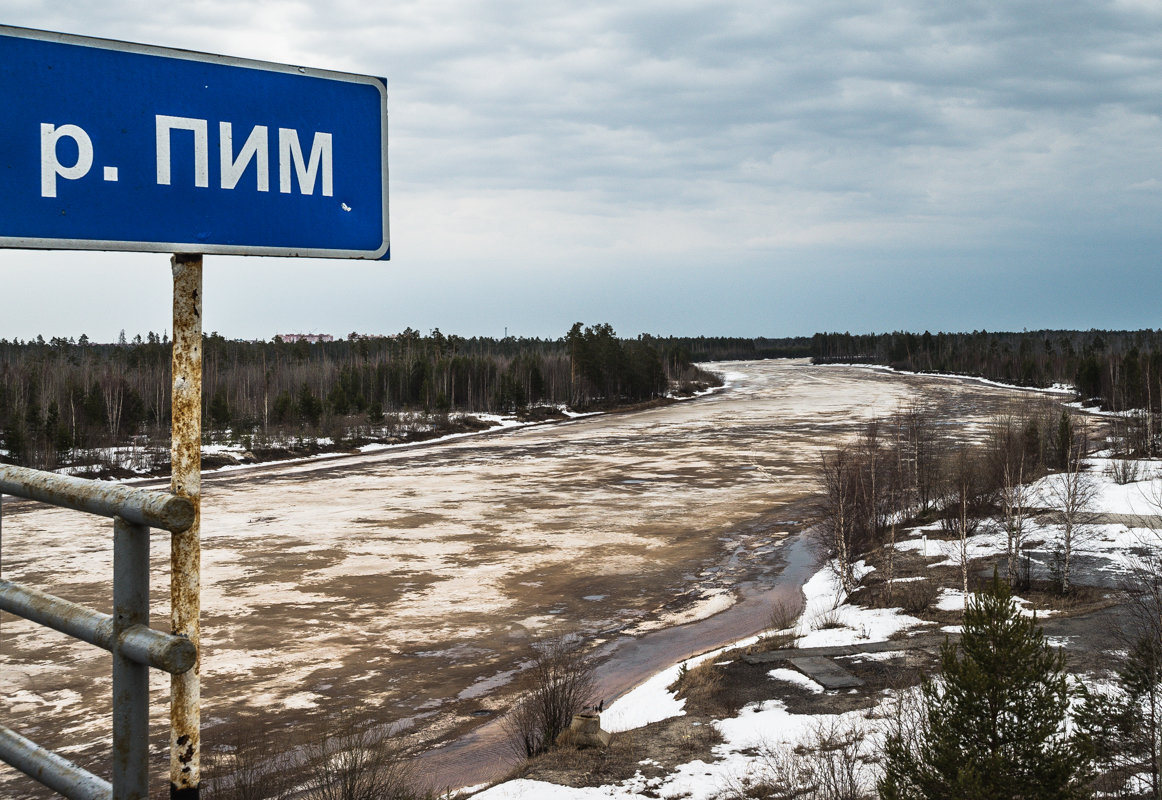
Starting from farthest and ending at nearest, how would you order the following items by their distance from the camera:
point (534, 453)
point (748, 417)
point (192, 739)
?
point (748, 417), point (534, 453), point (192, 739)

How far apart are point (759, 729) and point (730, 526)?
13331 millimetres

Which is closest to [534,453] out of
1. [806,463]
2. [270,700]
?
[806,463]

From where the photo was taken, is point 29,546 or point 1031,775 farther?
point 29,546

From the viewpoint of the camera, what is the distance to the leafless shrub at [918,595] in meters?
13.7

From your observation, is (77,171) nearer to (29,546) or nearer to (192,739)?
(192,739)

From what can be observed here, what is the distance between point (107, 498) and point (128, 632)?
0.83ft

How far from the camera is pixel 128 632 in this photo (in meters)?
1.65

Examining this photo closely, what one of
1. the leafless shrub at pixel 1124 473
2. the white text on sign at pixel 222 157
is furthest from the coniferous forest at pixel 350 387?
the white text on sign at pixel 222 157

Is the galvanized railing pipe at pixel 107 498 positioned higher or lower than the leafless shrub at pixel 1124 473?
higher

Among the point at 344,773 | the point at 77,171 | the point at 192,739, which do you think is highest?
the point at 77,171

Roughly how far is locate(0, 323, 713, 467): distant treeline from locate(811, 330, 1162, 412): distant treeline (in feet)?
105

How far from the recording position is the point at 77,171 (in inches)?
78.9

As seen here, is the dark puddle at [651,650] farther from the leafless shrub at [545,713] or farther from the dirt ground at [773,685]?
the dirt ground at [773,685]

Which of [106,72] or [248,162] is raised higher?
[106,72]
